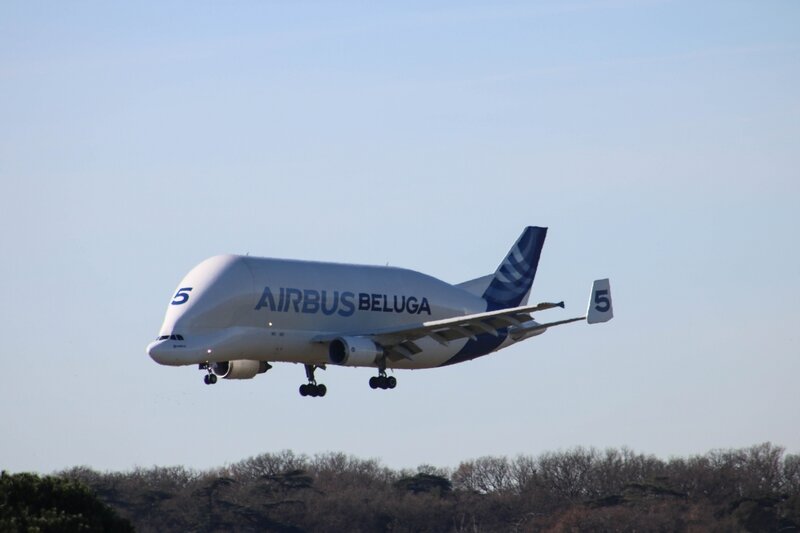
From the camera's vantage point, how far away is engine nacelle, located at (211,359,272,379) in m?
80.1

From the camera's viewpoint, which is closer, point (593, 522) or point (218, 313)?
point (218, 313)

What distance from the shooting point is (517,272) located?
293ft

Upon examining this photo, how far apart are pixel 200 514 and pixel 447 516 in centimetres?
1210

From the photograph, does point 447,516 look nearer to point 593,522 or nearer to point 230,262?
point 593,522

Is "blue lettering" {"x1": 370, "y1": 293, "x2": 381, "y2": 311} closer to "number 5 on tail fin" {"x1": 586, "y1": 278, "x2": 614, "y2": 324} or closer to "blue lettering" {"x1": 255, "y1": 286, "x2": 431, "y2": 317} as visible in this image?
"blue lettering" {"x1": 255, "y1": 286, "x2": 431, "y2": 317}

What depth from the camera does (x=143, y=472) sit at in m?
108

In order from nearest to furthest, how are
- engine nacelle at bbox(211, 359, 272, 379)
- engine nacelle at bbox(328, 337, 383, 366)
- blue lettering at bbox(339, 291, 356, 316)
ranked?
engine nacelle at bbox(328, 337, 383, 366), blue lettering at bbox(339, 291, 356, 316), engine nacelle at bbox(211, 359, 272, 379)

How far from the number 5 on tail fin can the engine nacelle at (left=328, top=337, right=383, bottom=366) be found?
8283mm

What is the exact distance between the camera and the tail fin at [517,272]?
88000 millimetres

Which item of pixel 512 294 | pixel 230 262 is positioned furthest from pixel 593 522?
pixel 230 262

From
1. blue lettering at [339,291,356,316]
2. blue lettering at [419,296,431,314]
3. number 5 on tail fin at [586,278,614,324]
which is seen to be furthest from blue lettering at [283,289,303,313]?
number 5 on tail fin at [586,278,614,324]

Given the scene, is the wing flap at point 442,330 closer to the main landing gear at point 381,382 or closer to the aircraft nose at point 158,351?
the main landing gear at point 381,382

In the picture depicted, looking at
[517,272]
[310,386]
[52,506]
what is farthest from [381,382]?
[52,506]

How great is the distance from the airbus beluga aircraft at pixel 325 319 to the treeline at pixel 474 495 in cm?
1573
